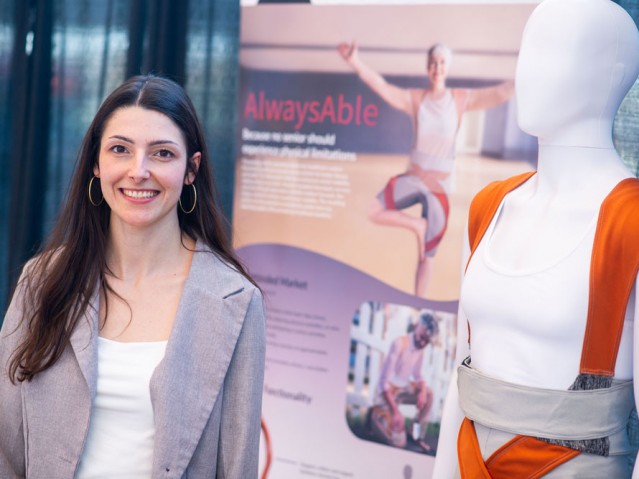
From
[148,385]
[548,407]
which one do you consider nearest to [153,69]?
[148,385]

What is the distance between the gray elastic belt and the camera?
169 cm

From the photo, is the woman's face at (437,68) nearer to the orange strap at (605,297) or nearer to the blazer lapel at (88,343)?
the orange strap at (605,297)

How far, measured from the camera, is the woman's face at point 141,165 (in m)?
1.86

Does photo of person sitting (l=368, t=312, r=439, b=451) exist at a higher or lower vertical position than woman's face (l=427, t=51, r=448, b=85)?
lower

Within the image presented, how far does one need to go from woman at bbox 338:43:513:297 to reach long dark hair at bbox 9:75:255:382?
1.13 meters

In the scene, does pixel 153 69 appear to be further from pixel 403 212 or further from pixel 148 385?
pixel 148 385

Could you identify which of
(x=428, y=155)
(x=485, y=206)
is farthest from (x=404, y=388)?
(x=485, y=206)

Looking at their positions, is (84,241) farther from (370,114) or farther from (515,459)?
(370,114)

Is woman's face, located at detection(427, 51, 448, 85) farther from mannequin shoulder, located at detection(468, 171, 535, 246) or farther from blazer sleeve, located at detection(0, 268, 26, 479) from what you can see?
blazer sleeve, located at detection(0, 268, 26, 479)

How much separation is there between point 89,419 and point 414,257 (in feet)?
4.98

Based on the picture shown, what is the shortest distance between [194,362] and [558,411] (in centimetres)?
75

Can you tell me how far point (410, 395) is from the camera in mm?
3018

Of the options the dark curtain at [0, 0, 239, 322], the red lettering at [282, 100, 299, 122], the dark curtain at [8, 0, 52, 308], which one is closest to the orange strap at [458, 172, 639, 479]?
the red lettering at [282, 100, 299, 122]

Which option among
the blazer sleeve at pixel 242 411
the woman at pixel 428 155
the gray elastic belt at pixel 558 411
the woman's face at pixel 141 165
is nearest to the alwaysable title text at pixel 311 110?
the woman at pixel 428 155
